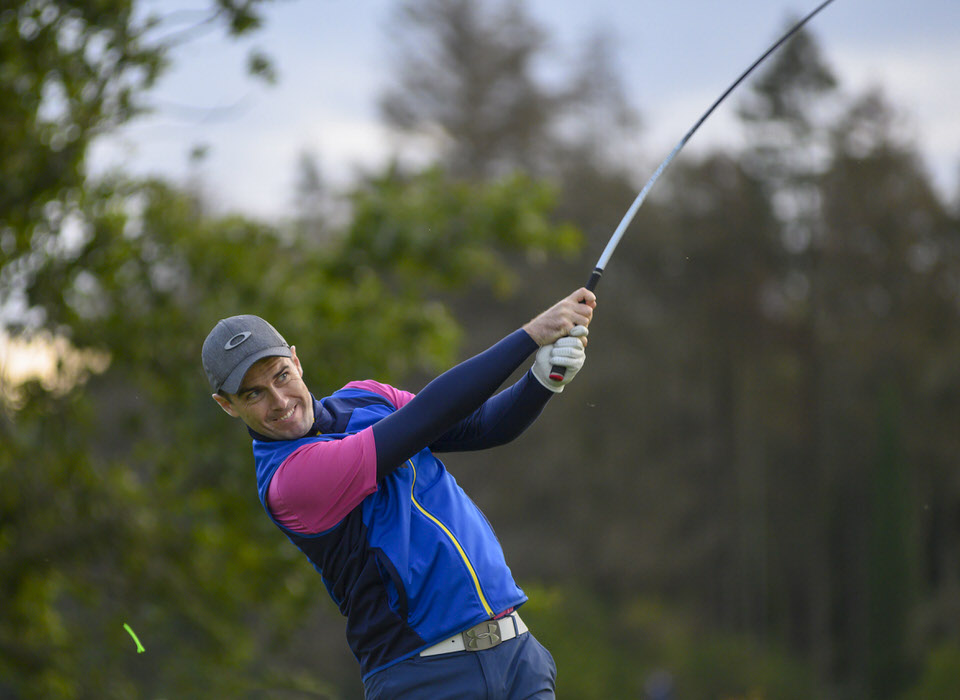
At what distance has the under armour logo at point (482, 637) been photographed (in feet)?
8.78

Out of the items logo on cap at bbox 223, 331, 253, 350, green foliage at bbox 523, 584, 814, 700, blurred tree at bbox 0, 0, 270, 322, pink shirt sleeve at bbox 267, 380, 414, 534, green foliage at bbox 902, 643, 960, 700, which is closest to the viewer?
pink shirt sleeve at bbox 267, 380, 414, 534

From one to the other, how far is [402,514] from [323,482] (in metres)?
0.23

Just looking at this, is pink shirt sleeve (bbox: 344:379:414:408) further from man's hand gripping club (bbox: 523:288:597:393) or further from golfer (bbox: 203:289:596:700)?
man's hand gripping club (bbox: 523:288:597:393)

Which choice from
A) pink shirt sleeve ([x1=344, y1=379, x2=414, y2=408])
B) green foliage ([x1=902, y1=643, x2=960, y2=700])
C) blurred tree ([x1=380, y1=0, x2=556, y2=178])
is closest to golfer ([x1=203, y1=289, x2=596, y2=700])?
Result: pink shirt sleeve ([x1=344, y1=379, x2=414, y2=408])

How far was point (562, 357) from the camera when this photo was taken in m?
2.75

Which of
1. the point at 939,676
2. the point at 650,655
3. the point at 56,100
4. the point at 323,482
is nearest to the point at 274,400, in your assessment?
the point at 323,482

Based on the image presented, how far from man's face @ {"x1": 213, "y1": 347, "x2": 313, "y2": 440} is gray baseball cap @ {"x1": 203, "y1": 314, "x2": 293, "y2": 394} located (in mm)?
31

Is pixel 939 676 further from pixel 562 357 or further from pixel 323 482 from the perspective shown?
pixel 323 482

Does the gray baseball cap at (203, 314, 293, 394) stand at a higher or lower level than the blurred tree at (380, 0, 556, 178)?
lower

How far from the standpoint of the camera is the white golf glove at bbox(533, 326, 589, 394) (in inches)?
108

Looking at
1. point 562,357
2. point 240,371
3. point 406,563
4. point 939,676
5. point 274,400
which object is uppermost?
point 240,371

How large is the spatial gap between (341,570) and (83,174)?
589cm

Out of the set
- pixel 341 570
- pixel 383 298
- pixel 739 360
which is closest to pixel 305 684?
pixel 383 298

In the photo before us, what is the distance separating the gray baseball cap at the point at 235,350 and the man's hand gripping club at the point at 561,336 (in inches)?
27.3
